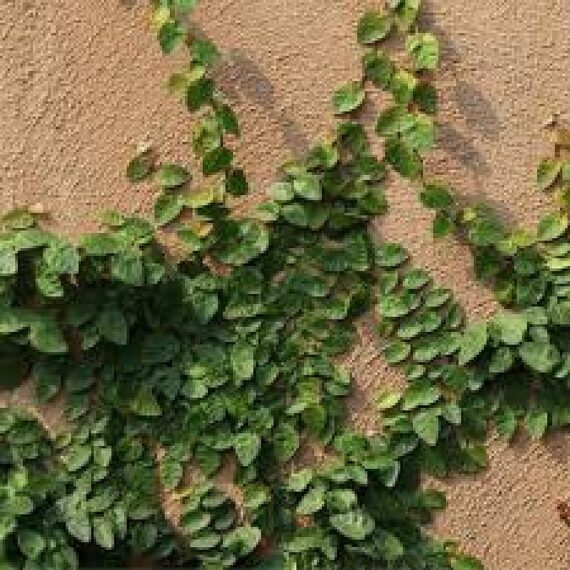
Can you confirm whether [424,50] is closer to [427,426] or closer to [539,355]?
[539,355]

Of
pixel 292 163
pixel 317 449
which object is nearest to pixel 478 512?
pixel 317 449

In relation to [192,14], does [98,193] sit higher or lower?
lower

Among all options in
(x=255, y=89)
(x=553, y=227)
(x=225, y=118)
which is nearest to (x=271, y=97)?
(x=255, y=89)

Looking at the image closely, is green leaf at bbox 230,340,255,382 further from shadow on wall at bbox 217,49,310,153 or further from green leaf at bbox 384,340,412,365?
shadow on wall at bbox 217,49,310,153

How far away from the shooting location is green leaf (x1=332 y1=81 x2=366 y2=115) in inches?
166

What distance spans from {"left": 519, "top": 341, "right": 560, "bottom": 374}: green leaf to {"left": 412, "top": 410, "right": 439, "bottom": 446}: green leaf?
0.29 meters

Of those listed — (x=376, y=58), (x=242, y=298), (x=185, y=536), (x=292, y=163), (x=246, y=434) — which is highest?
(x=376, y=58)

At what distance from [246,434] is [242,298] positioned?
1.19 feet

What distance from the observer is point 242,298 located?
419 centimetres

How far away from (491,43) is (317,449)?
1192 mm

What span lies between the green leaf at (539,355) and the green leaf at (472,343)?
0.10m

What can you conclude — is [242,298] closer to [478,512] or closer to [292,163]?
[292,163]

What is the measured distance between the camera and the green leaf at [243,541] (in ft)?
13.8

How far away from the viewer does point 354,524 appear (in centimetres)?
414
